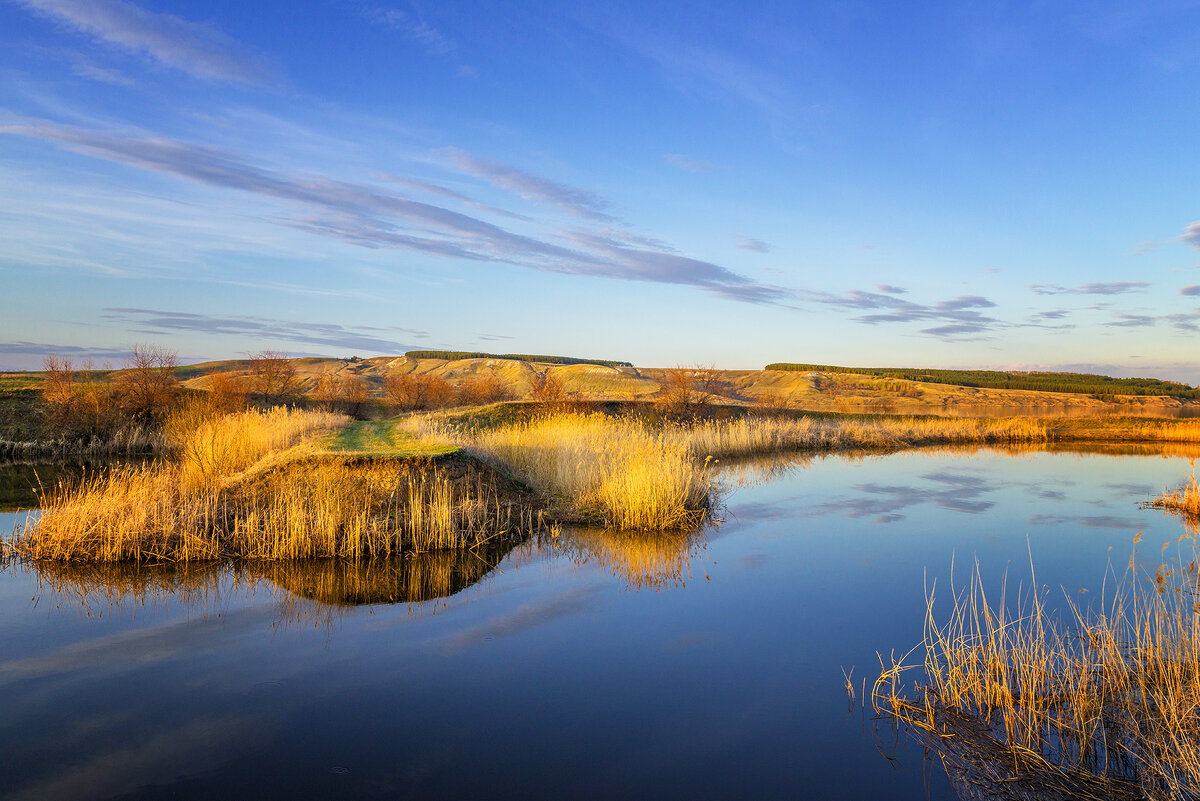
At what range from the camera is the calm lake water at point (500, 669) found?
466cm

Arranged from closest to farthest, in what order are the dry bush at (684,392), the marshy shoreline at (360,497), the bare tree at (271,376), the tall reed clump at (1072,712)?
1. the tall reed clump at (1072,712)
2. the marshy shoreline at (360,497)
3. the dry bush at (684,392)
4. the bare tree at (271,376)

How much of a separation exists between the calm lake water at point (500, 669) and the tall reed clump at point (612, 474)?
721 mm

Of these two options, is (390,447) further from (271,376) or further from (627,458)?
(271,376)

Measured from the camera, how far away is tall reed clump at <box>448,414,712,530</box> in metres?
12.3

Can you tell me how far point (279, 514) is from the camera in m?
10.3

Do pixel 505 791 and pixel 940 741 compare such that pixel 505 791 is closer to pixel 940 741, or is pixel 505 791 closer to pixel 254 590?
pixel 940 741

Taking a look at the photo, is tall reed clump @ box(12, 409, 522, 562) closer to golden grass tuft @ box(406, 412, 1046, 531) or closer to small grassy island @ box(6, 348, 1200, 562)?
small grassy island @ box(6, 348, 1200, 562)

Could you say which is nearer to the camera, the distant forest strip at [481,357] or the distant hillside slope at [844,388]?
the distant hillside slope at [844,388]

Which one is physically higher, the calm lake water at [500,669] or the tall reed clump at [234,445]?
the tall reed clump at [234,445]

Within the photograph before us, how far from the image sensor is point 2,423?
27.4 metres

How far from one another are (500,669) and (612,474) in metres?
7.48

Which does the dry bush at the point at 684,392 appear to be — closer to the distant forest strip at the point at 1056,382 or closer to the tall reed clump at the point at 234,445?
the tall reed clump at the point at 234,445

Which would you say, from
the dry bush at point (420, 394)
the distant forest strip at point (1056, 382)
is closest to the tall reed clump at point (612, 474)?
the dry bush at point (420, 394)

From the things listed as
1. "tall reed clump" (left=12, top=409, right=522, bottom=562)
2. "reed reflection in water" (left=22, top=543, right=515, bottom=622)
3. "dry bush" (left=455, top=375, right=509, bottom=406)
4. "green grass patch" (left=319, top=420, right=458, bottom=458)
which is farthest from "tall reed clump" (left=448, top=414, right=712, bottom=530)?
"dry bush" (left=455, top=375, right=509, bottom=406)
